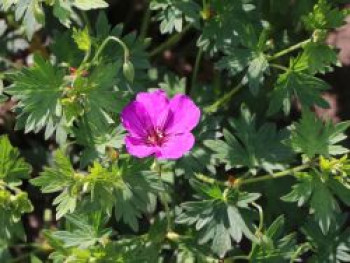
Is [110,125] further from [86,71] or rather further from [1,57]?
[1,57]

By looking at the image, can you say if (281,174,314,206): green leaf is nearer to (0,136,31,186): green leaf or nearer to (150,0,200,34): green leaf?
(150,0,200,34): green leaf

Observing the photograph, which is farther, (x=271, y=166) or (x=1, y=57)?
(x=1, y=57)

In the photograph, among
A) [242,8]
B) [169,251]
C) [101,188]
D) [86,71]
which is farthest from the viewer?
[169,251]

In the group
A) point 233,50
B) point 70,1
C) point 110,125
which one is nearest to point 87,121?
point 110,125

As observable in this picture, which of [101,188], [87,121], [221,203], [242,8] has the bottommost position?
[221,203]

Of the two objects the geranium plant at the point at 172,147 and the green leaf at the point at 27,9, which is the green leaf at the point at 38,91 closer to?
the geranium plant at the point at 172,147
